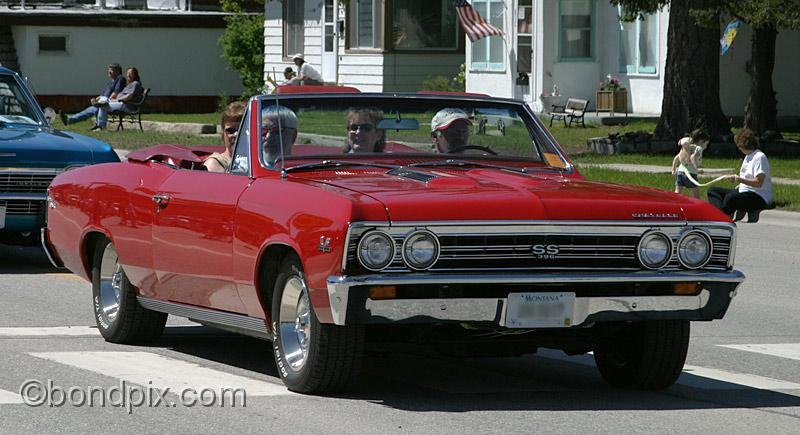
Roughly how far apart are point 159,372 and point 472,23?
33.1 metres

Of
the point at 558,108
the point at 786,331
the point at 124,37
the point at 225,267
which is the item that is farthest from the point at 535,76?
the point at 225,267

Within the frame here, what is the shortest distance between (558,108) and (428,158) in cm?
3037

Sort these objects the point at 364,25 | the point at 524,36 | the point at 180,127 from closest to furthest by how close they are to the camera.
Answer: the point at 180,127
the point at 524,36
the point at 364,25

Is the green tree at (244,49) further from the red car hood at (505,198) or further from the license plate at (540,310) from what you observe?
the license plate at (540,310)

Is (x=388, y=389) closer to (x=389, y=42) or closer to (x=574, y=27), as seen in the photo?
(x=574, y=27)

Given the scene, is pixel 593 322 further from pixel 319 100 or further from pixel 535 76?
pixel 535 76

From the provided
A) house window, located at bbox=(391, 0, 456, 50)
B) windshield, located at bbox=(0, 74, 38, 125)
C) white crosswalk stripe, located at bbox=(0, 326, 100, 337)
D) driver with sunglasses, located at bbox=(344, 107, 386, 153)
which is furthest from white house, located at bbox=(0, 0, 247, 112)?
driver with sunglasses, located at bbox=(344, 107, 386, 153)

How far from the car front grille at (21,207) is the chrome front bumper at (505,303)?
286 inches

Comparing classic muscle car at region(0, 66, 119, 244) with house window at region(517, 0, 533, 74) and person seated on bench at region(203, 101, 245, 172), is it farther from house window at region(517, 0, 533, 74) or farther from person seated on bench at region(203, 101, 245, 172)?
house window at region(517, 0, 533, 74)

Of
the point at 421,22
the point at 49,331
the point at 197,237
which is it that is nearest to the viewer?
the point at 197,237

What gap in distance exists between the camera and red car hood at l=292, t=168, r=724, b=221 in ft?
24.4

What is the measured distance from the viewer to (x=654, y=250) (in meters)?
7.75

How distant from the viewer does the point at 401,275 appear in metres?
7.35

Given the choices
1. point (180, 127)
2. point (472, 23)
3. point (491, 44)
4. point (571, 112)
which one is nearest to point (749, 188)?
point (571, 112)
